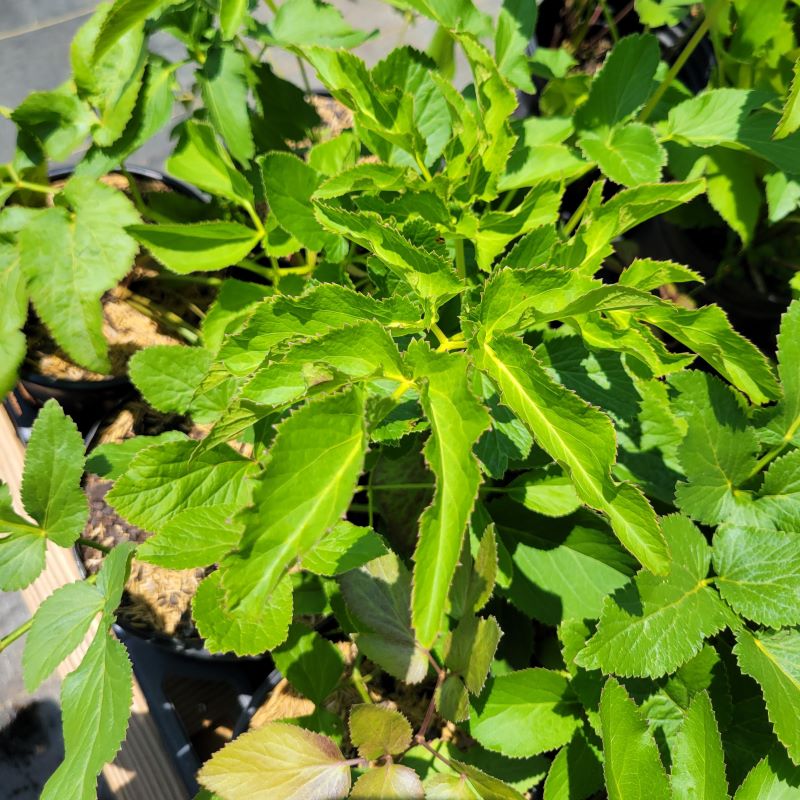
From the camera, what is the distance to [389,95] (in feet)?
1.93

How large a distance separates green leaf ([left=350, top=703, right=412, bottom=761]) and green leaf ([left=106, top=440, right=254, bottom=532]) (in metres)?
0.21

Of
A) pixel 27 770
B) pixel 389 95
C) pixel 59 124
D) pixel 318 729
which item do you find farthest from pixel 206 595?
pixel 27 770

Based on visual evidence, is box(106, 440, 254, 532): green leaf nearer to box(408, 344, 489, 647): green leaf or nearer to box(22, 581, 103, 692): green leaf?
box(22, 581, 103, 692): green leaf

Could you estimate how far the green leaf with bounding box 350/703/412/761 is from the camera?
564mm

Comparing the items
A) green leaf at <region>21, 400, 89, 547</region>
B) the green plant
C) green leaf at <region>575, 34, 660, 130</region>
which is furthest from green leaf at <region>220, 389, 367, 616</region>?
green leaf at <region>575, 34, 660, 130</region>

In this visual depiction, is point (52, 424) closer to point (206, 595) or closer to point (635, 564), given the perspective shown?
point (206, 595)

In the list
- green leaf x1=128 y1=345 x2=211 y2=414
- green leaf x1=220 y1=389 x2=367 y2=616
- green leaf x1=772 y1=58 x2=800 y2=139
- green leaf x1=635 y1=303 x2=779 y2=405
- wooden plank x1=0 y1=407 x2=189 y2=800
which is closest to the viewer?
green leaf x1=220 y1=389 x2=367 y2=616

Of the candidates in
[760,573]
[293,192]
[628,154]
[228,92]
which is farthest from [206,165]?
[760,573]

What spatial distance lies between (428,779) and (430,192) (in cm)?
51

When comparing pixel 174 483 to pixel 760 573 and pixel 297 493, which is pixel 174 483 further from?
pixel 760 573

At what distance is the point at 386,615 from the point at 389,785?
0.14 metres

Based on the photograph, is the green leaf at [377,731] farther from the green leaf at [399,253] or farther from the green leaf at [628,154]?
the green leaf at [628,154]

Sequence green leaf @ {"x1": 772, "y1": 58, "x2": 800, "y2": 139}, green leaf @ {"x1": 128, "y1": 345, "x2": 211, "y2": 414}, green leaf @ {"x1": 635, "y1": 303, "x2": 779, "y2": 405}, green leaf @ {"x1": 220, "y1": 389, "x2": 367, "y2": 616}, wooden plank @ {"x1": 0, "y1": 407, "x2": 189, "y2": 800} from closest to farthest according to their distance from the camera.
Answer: green leaf @ {"x1": 220, "y1": 389, "x2": 367, "y2": 616}
green leaf @ {"x1": 635, "y1": 303, "x2": 779, "y2": 405}
green leaf @ {"x1": 772, "y1": 58, "x2": 800, "y2": 139}
green leaf @ {"x1": 128, "y1": 345, "x2": 211, "y2": 414}
wooden plank @ {"x1": 0, "y1": 407, "x2": 189, "y2": 800}

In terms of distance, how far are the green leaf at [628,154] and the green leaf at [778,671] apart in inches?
17.8
